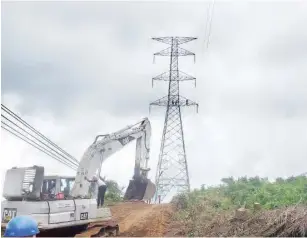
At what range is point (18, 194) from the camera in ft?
33.1

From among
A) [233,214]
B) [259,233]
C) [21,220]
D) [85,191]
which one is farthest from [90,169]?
[21,220]

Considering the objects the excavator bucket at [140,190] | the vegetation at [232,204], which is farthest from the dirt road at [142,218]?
the excavator bucket at [140,190]

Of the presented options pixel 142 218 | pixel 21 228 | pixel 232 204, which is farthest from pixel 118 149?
pixel 21 228

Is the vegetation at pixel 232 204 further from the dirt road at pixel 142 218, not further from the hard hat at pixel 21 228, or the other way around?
the hard hat at pixel 21 228

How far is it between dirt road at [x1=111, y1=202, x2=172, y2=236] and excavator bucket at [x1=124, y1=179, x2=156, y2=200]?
0.55m

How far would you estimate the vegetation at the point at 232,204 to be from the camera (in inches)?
353

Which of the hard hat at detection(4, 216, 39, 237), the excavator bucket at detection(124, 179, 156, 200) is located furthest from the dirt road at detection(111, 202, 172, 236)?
the hard hat at detection(4, 216, 39, 237)

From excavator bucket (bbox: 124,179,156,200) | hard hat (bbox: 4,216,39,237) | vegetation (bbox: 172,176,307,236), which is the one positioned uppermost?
excavator bucket (bbox: 124,179,156,200)

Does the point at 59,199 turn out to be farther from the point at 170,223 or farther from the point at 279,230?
the point at 279,230

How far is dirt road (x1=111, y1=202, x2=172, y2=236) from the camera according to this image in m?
11.4

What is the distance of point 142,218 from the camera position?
40.8ft

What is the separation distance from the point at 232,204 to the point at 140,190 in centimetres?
442

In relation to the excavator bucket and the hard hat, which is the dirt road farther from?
the hard hat

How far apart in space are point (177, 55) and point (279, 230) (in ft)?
46.1
